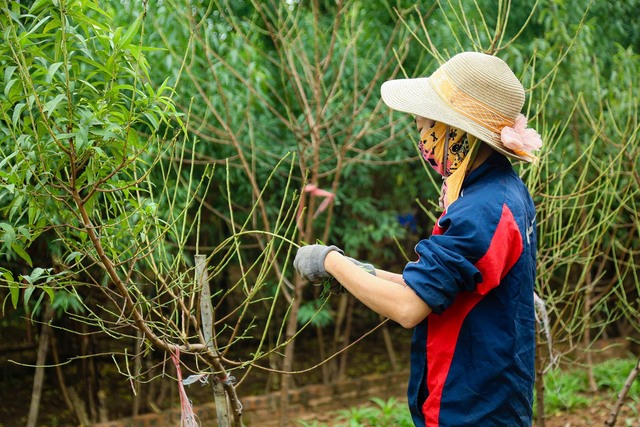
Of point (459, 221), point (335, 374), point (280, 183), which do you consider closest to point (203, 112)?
point (280, 183)

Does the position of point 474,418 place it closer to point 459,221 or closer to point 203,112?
point 459,221

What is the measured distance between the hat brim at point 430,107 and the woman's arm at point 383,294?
471 mm

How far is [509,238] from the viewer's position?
204 cm

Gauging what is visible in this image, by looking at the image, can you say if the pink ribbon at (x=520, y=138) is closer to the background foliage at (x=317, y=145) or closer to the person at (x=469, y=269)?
the person at (x=469, y=269)

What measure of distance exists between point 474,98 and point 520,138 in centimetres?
17

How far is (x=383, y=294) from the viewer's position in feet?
6.55

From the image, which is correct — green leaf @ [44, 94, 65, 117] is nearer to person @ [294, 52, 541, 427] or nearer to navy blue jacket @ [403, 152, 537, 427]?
person @ [294, 52, 541, 427]

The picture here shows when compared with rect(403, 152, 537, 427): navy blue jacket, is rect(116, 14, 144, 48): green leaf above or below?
above

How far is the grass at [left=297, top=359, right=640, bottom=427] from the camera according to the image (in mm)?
5828

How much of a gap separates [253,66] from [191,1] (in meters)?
0.59

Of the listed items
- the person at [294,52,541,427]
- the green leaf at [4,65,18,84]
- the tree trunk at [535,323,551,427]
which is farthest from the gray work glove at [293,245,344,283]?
the tree trunk at [535,323,551,427]

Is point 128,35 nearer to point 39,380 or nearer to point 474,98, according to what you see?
point 474,98

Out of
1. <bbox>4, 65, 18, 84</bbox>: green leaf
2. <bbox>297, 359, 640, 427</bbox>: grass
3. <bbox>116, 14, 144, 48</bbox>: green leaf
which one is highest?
<bbox>116, 14, 144, 48</bbox>: green leaf

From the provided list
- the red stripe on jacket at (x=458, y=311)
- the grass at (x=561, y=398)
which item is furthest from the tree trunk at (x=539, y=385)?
the red stripe on jacket at (x=458, y=311)
